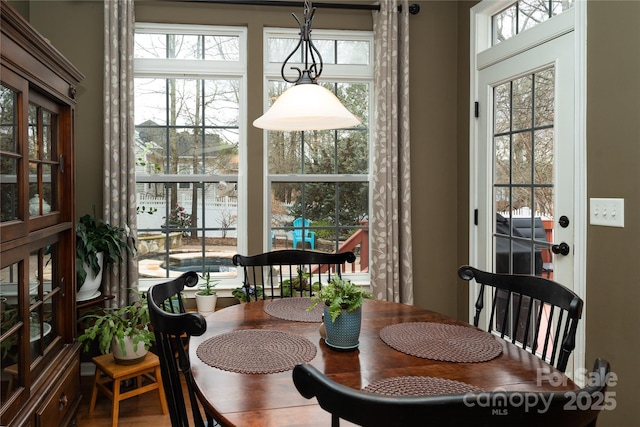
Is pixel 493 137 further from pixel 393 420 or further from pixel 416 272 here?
pixel 393 420

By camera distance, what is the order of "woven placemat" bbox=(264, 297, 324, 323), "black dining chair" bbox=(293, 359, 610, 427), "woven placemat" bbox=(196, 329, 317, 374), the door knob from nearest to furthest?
1. "black dining chair" bbox=(293, 359, 610, 427)
2. "woven placemat" bbox=(196, 329, 317, 374)
3. "woven placemat" bbox=(264, 297, 324, 323)
4. the door knob

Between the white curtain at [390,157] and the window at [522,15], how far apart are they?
63 centimetres

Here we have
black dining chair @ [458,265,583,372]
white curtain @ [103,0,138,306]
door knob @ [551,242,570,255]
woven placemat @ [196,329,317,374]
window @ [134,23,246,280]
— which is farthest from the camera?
window @ [134,23,246,280]

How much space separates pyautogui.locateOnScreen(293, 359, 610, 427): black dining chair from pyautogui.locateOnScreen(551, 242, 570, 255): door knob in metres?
1.94

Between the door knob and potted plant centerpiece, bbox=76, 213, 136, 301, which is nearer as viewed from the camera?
the door knob

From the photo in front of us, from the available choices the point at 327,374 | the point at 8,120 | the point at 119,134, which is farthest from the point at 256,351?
the point at 119,134

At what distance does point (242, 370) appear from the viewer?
1.27 meters

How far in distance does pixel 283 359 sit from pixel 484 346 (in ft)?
2.18

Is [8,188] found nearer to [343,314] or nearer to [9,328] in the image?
[9,328]

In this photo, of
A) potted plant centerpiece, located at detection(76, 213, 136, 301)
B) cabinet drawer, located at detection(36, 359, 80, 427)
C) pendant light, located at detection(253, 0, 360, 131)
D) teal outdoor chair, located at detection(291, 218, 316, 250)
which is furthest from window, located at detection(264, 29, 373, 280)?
pendant light, located at detection(253, 0, 360, 131)

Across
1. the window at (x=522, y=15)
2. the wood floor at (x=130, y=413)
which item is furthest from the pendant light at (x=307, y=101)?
the wood floor at (x=130, y=413)

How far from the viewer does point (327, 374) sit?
1250mm

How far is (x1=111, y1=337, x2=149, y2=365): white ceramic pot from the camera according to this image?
2580mm

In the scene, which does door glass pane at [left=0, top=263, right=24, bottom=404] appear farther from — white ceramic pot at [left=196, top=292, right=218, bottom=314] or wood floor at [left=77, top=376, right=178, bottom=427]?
white ceramic pot at [left=196, top=292, right=218, bottom=314]
